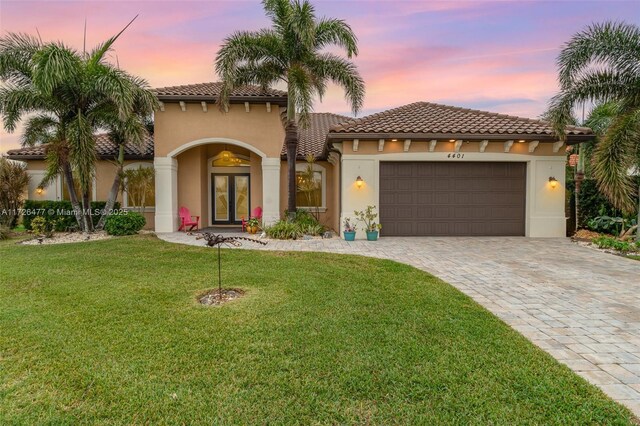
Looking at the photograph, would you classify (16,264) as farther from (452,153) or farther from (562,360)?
(452,153)

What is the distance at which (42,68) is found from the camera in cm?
980

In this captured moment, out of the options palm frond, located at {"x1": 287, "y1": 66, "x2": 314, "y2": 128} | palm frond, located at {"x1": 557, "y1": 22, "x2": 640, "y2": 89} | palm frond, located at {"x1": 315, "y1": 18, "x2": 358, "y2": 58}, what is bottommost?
palm frond, located at {"x1": 287, "y1": 66, "x2": 314, "y2": 128}

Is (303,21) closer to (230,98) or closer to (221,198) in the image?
(230,98)

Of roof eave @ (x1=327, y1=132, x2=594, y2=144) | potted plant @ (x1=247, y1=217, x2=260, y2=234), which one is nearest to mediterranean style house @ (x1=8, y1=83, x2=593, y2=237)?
roof eave @ (x1=327, y1=132, x2=594, y2=144)

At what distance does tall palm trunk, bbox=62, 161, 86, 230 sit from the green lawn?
7068mm

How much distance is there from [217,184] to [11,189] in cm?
793

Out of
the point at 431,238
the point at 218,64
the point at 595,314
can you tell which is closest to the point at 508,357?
the point at 595,314

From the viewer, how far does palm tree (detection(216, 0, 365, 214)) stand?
36.0 ft

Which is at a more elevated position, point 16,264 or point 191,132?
point 191,132

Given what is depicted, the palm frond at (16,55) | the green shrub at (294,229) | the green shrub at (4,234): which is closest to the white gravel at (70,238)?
the green shrub at (4,234)

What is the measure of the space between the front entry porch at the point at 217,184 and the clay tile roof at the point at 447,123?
12.9 feet

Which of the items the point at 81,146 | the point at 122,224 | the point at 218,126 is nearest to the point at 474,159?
the point at 218,126

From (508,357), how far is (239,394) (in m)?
2.57

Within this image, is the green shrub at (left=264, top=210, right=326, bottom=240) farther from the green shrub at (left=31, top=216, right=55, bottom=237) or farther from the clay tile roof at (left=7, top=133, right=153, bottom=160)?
the green shrub at (left=31, top=216, right=55, bottom=237)
